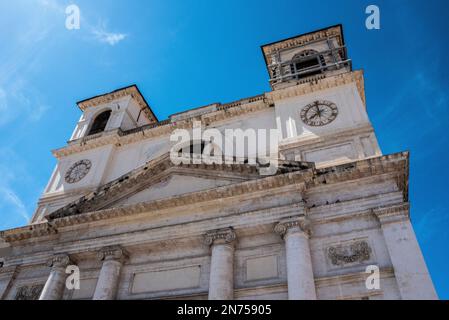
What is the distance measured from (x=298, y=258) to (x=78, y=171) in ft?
41.0

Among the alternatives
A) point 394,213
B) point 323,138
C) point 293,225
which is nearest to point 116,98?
point 323,138

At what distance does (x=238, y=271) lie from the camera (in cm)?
1209

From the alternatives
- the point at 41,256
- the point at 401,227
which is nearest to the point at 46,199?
the point at 41,256

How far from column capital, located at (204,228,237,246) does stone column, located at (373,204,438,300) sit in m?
4.30

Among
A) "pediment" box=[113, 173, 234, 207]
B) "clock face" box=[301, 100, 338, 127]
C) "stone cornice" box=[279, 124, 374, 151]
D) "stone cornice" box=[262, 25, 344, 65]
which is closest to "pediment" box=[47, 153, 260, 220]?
"pediment" box=[113, 173, 234, 207]

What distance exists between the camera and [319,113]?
1620cm

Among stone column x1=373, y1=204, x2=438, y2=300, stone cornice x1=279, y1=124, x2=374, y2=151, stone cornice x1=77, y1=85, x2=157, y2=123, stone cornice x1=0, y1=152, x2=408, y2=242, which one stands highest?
stone cornice x1=77, y1=85, x2=157, y2=123

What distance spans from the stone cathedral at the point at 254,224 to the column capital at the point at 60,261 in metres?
0.04

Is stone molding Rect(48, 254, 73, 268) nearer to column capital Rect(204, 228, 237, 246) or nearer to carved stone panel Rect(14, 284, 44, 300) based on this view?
carved stone panel Rect(14, 284, 44, 300)

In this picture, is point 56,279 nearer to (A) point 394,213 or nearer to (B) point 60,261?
(B) point 60,261

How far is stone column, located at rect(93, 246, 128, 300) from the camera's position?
12.5 metres
